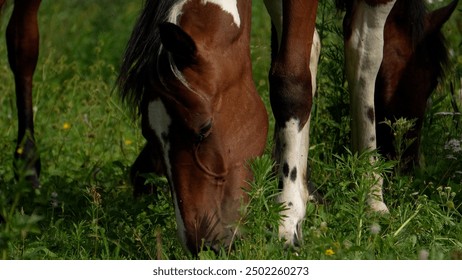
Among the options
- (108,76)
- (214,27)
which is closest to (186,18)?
(214,27)

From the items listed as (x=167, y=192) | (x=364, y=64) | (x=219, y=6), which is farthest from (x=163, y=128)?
(x=364, y=64)

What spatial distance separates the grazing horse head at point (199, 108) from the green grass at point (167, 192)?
141 mm

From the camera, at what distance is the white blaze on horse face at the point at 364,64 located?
6.12m

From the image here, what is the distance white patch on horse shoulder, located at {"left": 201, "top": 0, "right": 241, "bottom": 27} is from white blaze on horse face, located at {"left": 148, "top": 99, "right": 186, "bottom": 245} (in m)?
0.48

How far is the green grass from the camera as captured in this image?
5.04 m

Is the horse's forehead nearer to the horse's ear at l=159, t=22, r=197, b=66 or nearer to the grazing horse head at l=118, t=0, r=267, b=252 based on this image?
the grazing horse head at l=118, t=0, r=267, b=252

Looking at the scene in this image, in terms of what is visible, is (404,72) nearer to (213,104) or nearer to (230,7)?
(230,7)

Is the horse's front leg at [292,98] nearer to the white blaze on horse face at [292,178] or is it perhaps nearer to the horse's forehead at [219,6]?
the white blaze on horse face at [292,178]

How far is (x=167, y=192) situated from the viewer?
602cm

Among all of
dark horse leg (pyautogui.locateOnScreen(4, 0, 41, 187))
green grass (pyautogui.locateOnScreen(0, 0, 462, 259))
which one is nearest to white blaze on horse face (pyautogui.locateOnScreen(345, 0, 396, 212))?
green grass (pyautogui.locateOnScreen(0, 0, 462, 259))

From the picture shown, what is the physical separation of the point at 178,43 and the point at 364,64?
1473 millimetres

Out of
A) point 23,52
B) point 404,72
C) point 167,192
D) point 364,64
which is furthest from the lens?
point 23,52

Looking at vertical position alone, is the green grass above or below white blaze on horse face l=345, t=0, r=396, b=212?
below

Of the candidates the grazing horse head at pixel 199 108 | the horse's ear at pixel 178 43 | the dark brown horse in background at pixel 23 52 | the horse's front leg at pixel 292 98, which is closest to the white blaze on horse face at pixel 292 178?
the horse's front leg at pixel 292 98
